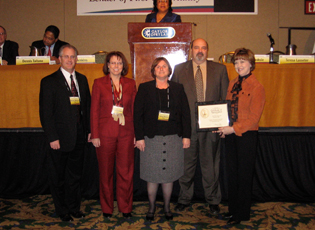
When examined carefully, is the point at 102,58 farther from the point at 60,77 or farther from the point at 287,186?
the point at 287,186

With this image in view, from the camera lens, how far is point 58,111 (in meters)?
2.20

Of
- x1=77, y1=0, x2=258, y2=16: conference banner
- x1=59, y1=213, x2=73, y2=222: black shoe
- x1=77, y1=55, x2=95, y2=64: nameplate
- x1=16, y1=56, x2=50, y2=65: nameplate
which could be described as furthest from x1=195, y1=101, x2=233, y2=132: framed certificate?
x1=77, y1=0, x2=258, y2=16: conference banner

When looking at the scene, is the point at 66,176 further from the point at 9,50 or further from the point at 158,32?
the point at 9,50

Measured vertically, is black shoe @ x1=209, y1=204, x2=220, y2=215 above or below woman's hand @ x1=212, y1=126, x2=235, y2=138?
below

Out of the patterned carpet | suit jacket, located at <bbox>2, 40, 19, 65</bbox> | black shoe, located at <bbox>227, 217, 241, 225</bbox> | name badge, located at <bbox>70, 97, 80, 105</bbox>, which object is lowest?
the patterned carpet

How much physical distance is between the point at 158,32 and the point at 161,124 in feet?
2.78

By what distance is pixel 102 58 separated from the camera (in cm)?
284

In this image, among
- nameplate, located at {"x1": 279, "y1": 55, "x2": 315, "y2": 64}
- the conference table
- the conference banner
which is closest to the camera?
the conference table

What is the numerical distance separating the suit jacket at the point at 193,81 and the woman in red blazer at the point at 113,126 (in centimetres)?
47

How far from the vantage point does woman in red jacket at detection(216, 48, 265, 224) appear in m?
2.11

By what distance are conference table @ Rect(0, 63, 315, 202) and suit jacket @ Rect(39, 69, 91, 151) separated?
0.57 meters

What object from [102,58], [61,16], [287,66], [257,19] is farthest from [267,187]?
[61,16]

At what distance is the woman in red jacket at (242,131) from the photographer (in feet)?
6.91

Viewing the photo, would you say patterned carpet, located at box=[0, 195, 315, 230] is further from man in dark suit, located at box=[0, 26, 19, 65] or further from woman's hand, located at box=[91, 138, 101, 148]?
man in dark suit, located at box=[0, 26, 19, 65]
